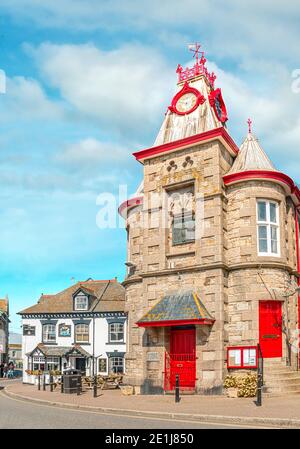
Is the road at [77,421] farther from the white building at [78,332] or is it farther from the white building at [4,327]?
the white building at [4,327]

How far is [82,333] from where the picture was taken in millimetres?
42188

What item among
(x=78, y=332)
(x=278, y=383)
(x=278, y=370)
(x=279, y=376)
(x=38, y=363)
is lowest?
(x=38, y=363)

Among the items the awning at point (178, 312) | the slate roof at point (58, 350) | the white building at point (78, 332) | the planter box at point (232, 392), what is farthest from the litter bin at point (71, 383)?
the slate roof at point (58, 350)

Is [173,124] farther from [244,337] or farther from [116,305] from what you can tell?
[116,305]

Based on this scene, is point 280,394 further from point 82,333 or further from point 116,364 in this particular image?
point 82,333

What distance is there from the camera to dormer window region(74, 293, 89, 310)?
42.8 metres

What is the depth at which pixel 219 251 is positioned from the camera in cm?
1998

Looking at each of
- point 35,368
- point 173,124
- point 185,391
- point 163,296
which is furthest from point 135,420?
point 35,368

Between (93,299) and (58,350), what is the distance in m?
5.04

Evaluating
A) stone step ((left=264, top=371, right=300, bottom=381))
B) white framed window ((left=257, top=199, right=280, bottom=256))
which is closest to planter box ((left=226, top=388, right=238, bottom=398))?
stone step ((left=264, top=371, right=300, bottom=381))

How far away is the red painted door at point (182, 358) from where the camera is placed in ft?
65.6

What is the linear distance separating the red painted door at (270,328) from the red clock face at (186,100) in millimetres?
9438

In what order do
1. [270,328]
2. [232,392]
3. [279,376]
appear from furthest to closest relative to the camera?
[270,328]
[279,376]
[232,392]

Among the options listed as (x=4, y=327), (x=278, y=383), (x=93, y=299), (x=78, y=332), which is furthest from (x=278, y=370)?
(x=4, y=327)
